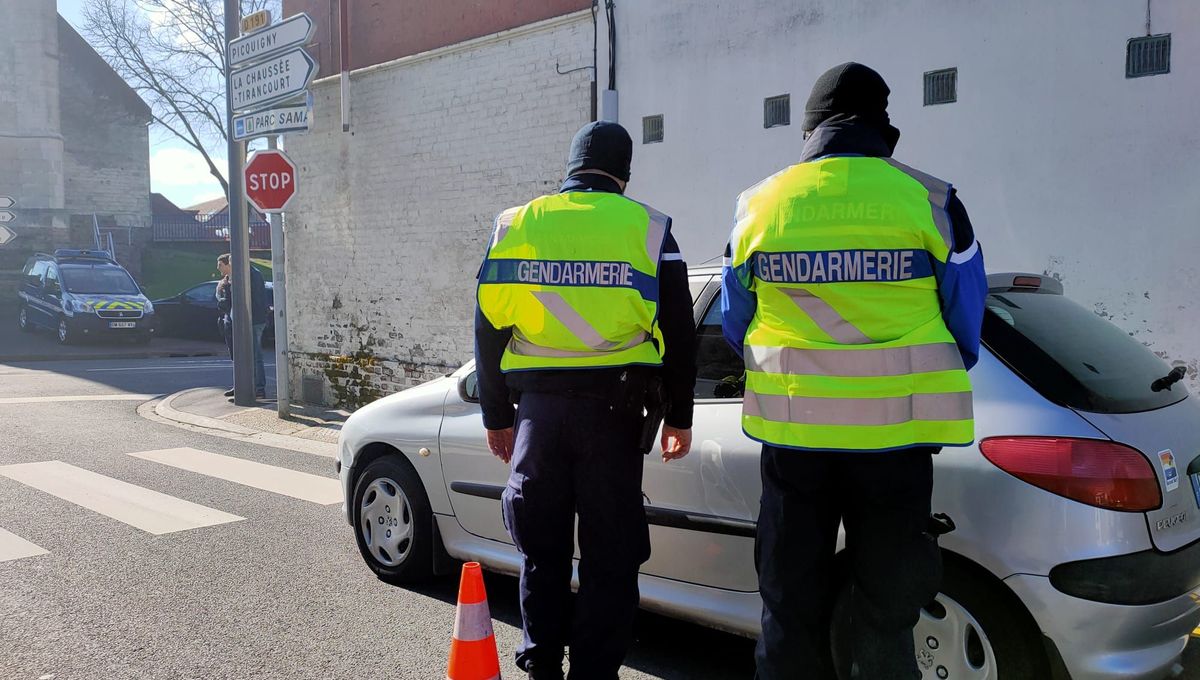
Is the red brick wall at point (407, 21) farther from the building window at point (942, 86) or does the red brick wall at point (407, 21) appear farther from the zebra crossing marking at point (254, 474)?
the zebra crossing marking at point (254, 474)

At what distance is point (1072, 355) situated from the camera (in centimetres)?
291

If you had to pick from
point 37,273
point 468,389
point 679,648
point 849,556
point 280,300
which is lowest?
point 679,648

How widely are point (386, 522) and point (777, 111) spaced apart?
194 inches

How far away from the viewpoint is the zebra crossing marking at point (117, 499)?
576 cm

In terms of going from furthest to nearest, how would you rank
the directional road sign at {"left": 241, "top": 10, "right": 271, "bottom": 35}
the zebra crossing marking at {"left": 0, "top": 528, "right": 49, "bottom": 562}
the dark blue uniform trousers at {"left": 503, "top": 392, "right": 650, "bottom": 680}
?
the directional road sign at {"left": 241, "top": 10, "right": 271, "bottom": 35} < the zebra crossing marking at {"left": 0, "top": 528, "right": 49, "bottom": 562} < the dark blue uniform trousers at {"left": 503, "top": 392, "right": 650, "bottom": 680}

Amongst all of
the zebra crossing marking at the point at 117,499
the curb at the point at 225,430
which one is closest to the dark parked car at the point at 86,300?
the curb at the point at 225,430

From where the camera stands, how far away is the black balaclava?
8.17 feet

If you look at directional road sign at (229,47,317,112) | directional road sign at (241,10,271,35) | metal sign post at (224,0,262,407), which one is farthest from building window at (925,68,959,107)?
metal sign post at (224,0,262,407)

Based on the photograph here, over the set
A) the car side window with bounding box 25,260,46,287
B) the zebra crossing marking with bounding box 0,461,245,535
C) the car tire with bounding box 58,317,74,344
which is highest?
A: the car side window with bounding box 25,260,46,287

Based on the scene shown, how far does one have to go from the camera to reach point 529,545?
291 centimetres

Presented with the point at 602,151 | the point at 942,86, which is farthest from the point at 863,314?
the point at 942,86

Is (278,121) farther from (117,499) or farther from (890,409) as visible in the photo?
(890,409)

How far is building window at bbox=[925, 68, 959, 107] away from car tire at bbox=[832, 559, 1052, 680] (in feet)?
16.1

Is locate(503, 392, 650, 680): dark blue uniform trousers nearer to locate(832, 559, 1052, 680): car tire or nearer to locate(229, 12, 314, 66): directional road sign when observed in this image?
locate(832, 559, 1052, 680): car tire
